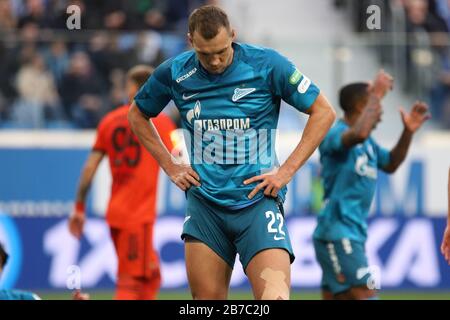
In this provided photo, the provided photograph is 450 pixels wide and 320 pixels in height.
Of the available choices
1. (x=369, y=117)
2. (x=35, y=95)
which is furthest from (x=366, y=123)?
(x=35, y=95)

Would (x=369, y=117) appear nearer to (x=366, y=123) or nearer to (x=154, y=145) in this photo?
(x=366, y=123)

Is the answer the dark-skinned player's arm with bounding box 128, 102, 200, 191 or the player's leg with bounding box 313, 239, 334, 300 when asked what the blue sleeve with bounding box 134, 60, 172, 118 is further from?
the player's leg with bounding box 313, 239, 334, 300

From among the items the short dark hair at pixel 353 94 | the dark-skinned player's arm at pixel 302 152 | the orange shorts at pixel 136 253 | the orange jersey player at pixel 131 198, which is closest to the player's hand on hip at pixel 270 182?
the dark-skinned player's arm at pixel 302 152

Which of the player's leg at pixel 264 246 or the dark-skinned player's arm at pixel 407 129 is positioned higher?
the dark-skinned player's arm at pixel 407 129

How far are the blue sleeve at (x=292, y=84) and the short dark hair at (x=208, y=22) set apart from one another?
0.46 m

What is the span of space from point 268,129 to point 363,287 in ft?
9.58

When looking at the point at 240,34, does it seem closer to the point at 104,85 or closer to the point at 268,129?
the point at 104,85

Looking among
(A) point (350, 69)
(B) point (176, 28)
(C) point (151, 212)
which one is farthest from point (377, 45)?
(C) point (151, 212)

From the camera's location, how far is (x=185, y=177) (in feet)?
24.7

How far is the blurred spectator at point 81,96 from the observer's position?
1599 cm

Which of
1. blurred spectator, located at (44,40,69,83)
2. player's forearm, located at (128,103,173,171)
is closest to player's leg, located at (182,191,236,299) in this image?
player's forearm, located at (128,103,173,171)

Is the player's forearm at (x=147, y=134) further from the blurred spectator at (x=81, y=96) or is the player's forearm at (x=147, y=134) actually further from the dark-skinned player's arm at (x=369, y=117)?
the blurred spectator at (x=81, y=96)

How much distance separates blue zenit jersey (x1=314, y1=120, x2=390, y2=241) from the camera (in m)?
10.1

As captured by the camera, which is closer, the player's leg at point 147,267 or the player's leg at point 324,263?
the player's leg at point 324,263
